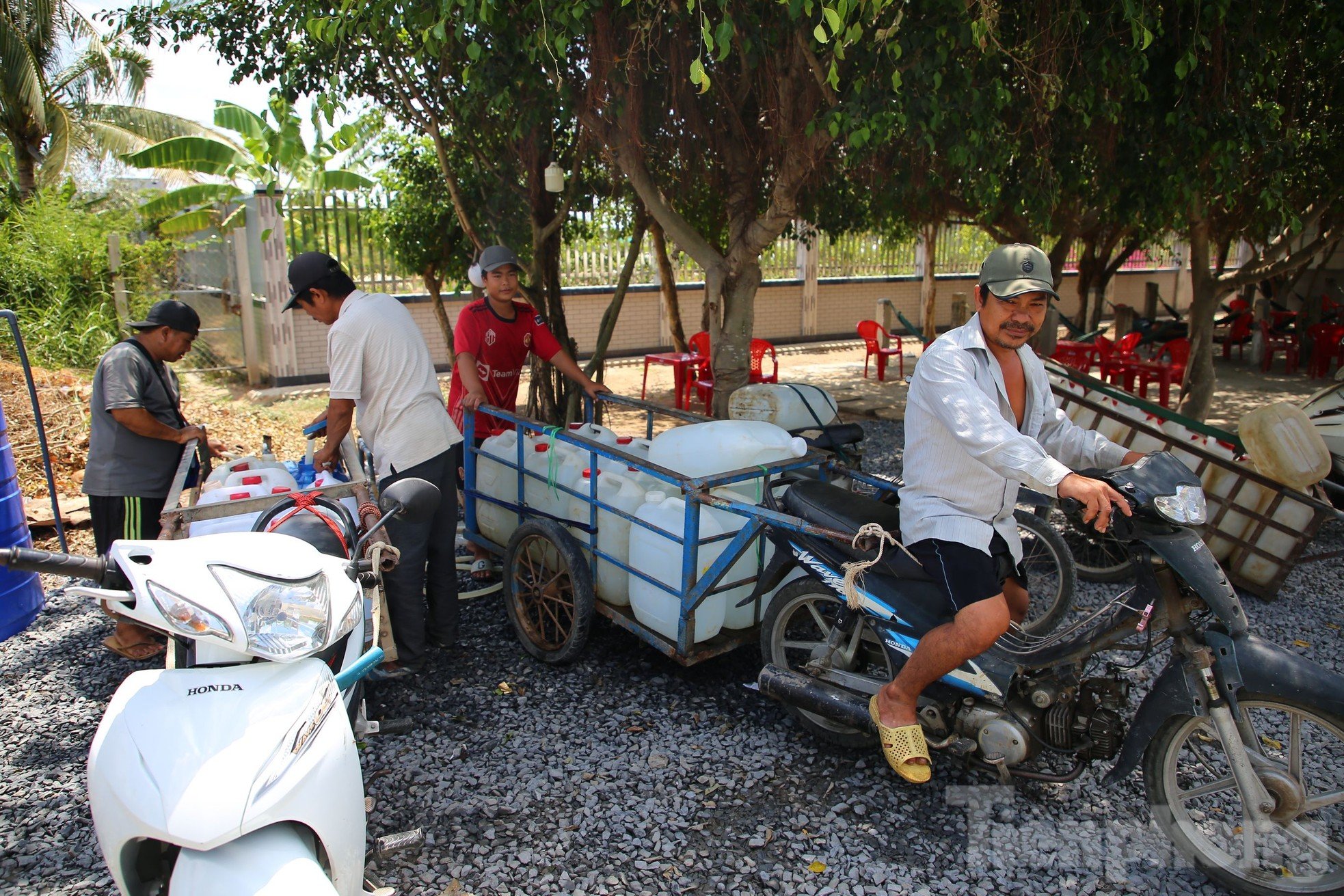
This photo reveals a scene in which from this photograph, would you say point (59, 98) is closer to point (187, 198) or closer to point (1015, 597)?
point (187, 198)

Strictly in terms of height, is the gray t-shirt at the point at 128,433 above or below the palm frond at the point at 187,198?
below

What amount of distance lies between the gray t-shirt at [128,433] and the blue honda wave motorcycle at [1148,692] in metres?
2.77

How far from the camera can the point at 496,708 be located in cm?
372

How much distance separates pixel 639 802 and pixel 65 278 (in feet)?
35.4

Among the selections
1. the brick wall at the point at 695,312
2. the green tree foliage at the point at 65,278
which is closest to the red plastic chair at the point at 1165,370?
the brick wall at the point at 695,312

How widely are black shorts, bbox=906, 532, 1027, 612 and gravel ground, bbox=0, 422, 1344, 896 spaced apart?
827mm

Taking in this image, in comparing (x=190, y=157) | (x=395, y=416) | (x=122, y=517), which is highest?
(x=190, y=157)

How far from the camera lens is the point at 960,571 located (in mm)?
2754

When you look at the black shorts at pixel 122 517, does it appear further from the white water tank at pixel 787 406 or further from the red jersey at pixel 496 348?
the white water tank at pixel 787 406

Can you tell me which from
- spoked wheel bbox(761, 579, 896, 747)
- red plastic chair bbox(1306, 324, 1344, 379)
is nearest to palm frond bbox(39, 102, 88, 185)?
spoked wheel bbox(761, 579, 896, 747)

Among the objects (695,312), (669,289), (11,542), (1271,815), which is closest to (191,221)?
(695,312)

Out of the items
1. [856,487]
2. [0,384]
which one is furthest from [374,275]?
[856,487]

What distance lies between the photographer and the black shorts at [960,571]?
9.01 feet

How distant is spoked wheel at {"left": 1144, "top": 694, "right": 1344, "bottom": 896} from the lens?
8.39 feet
